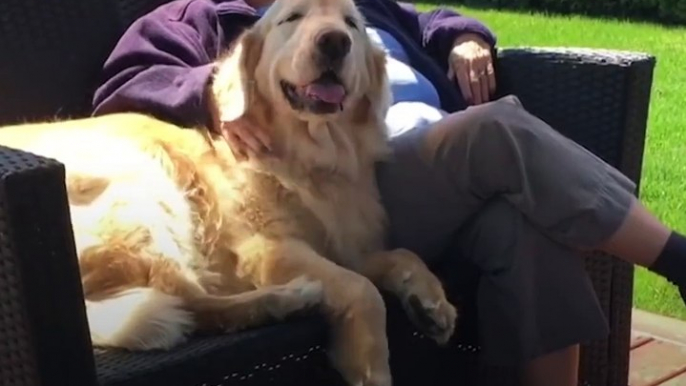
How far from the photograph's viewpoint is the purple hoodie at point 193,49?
2.49m

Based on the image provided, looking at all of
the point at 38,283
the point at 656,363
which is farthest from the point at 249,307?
the point at 656,363

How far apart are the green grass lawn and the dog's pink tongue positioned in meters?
1.57

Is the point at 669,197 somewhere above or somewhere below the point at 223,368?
below

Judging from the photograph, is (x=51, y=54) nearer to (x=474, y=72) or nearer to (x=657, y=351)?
(x=474, y=72)

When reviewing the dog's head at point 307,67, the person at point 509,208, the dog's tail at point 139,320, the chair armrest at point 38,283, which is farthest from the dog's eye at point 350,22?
the chair armrest at point 38,283

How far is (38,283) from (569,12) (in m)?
8.21

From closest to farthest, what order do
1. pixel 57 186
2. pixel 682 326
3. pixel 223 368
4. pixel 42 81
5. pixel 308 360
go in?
1. pixel 57 186
2. pixel 223 368
3. pixel 308 360
4. pixel 42 81
5. pixel 682 326

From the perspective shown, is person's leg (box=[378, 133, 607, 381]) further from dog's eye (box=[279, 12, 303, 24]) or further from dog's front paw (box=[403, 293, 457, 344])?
dog's eye (box=[279, 12, 303, 24])

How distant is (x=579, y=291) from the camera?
2.30 metres

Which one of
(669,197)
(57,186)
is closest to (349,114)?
(57,186)

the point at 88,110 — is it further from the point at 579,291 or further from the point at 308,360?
the point at 579,291

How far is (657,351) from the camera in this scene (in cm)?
317

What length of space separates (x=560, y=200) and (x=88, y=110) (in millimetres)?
1199

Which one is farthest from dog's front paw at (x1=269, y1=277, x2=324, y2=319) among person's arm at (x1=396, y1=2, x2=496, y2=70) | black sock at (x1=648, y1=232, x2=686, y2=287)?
person's arm at (x1=396, y1=2, x2=496, y2=70)
